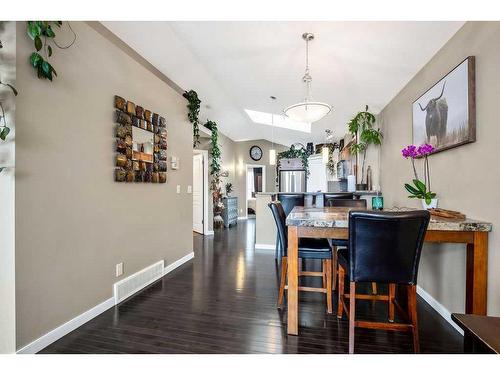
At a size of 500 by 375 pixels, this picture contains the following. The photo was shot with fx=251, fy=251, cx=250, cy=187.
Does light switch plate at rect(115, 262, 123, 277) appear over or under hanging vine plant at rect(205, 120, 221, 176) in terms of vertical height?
under

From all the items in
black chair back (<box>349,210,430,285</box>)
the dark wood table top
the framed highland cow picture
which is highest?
the framed highland cow picture

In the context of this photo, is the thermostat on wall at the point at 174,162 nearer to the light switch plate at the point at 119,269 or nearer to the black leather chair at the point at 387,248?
the light switch plate at the point at 119,269

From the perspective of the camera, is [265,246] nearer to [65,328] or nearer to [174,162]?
[174,162]

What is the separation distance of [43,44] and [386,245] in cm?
263

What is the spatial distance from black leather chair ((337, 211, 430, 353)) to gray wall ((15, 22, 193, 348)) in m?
2.06

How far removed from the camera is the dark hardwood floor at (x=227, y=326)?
5.65 ft

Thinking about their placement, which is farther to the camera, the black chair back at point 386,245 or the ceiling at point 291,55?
the ceiling at point 291,55

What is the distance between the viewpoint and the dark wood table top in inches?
32.9

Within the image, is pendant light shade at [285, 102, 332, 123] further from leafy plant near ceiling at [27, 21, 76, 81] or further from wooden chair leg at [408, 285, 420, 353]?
leafy plant near ceiling at [27, 21, 76, 81]

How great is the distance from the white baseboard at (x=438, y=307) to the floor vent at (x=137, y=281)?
2884 millimetres

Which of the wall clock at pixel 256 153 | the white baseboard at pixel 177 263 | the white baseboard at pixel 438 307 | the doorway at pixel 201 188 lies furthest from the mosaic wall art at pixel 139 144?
the wall clock at pixel 256 153

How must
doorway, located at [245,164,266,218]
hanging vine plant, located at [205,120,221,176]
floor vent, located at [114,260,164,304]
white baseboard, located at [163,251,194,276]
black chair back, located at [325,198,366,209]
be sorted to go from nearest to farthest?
floor vent, located at [114,260,164,304], black chair back, located at [325,198,366,209], white baseboard, located at [163,251,194,276], hanging vine plant, located at [205,120,221,176], doorway, located at [245,164,266,218]

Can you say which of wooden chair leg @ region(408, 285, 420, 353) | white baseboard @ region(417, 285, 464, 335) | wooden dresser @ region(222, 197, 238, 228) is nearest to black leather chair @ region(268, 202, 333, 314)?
Result: wooden chair leg @ region(408, 285, 420, 353)

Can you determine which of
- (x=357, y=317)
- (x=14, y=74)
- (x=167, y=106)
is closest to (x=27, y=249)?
(x=14, y=74)
